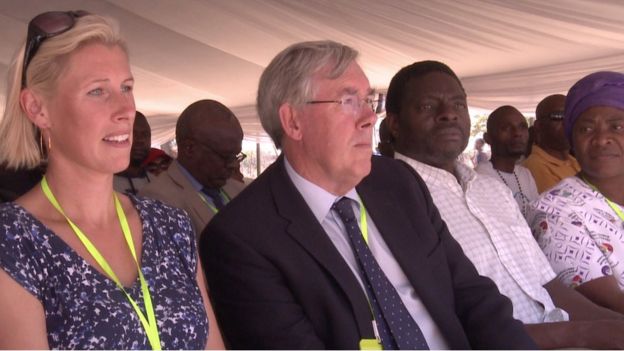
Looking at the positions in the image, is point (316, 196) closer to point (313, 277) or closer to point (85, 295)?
point (313, 277)

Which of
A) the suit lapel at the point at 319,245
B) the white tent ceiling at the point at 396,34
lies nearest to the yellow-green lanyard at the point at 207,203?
the suit lapel at the point at 319,245

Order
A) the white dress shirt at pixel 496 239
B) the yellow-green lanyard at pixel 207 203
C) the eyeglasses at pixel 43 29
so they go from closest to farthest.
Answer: the eyeglasses at pixel 43 29, the white dress shirt at pixel 496 239, the yellow-green lanyard at pixel 207 203

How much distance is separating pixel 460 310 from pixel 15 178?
1465mm

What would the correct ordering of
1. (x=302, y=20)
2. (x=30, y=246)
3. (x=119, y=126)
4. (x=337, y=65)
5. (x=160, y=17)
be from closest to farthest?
1. (x=30, y=246)
2. (x=119, y=126)
3. (x=337, y=65)
4. (x=302, y=20)
5. (x=160, y=17)

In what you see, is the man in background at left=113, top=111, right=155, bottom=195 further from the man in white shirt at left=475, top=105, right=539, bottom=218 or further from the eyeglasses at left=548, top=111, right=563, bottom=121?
the eyeglasses at left=548, top=111, right=563, bottom=121

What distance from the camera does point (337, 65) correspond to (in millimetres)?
2146

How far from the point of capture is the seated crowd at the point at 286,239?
1.72 meters

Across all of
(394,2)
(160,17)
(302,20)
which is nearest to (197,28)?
(160,17)

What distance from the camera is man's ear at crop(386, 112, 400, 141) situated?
283 cm

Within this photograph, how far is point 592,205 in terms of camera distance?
2.90 metres

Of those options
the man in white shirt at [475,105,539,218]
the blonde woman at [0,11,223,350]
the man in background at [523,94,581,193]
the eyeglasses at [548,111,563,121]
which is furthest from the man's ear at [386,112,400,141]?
the eyeglasses at [548,111,563,121]

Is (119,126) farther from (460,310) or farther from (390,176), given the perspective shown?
(460,310)

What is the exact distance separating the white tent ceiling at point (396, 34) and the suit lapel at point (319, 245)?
332cm

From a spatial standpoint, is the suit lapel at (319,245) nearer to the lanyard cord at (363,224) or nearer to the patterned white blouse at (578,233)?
the lanyard cord at (363,224)
